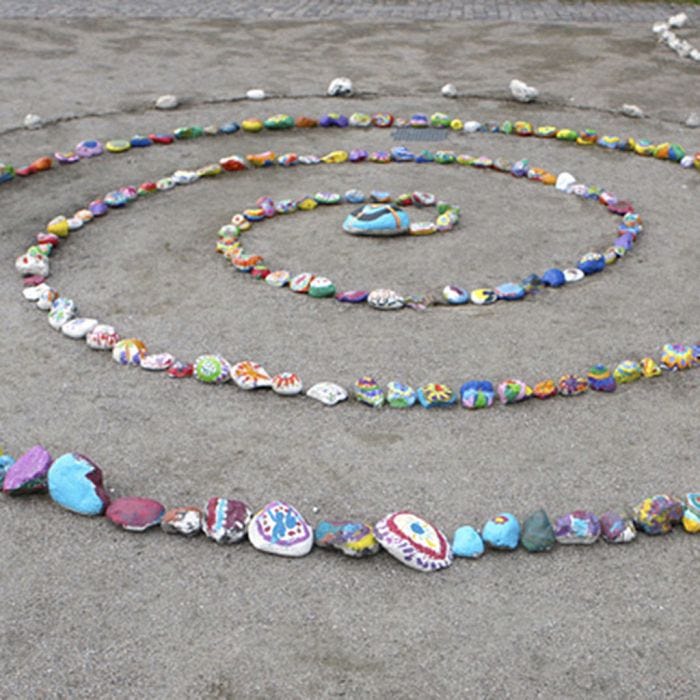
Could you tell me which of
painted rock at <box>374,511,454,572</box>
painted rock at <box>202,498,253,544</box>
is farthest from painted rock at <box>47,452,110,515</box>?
painted rock at <box>374,511,454,572</box>

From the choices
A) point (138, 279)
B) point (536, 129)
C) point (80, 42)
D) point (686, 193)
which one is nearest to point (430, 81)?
point (536, 129)

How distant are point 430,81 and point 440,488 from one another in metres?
9.24

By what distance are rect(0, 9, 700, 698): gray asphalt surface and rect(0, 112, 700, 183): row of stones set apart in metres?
0.23

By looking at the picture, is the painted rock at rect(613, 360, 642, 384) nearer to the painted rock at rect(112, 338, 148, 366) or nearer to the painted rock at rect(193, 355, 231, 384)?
the painted rock at rect(193, 355, 231, 384)

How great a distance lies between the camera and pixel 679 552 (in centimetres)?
462

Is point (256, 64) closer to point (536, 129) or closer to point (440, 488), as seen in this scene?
point (536, 129)

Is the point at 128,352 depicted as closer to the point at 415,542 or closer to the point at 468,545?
the point at 415,542

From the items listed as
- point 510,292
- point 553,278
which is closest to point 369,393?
point 510,292

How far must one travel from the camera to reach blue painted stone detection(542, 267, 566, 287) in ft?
24.2

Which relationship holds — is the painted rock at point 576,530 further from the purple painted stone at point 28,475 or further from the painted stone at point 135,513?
the purple painted stone at point 28,475

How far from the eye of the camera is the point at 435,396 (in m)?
5.80

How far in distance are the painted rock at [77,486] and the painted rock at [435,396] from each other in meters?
2.02

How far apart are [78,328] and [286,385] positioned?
5.63ft

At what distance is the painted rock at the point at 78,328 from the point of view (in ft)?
21.7
